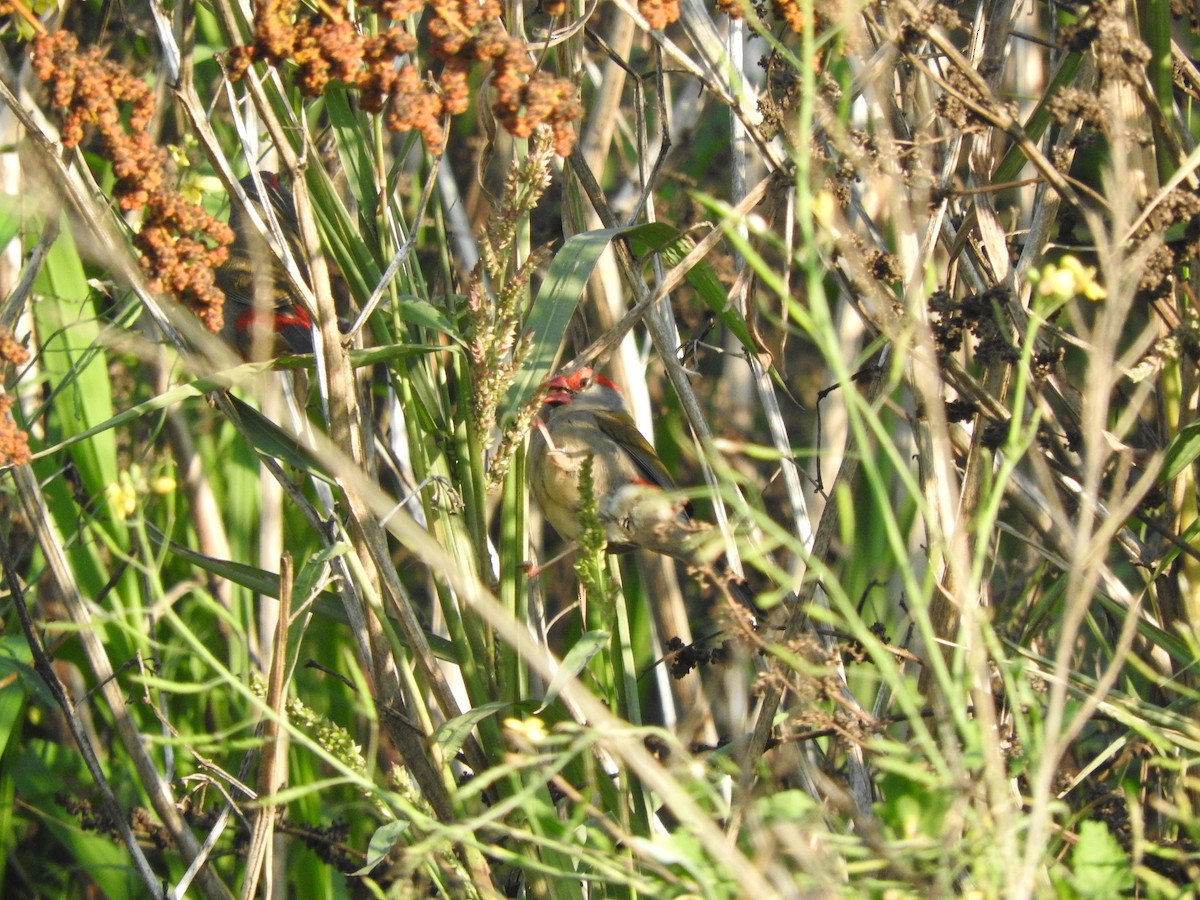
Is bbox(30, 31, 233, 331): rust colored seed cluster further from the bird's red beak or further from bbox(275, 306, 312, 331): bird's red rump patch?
the bird's red beak

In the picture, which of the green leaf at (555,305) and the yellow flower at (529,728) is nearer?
the yellow flower at (529,728)

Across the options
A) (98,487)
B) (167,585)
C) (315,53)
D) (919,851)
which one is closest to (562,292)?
(315,53)

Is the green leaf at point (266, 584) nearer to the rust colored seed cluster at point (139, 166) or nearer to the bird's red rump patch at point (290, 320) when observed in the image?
the rust colored seed cluster at point (139, 166)

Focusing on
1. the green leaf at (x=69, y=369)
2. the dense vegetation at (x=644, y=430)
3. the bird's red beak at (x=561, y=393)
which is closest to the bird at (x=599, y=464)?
the bird's red beak at (x=561, y=393)

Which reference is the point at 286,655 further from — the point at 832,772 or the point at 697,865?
the point at 832,772

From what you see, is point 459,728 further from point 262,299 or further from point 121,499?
point 262,299

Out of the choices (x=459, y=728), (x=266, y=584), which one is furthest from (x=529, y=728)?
(x=266, y=584)
